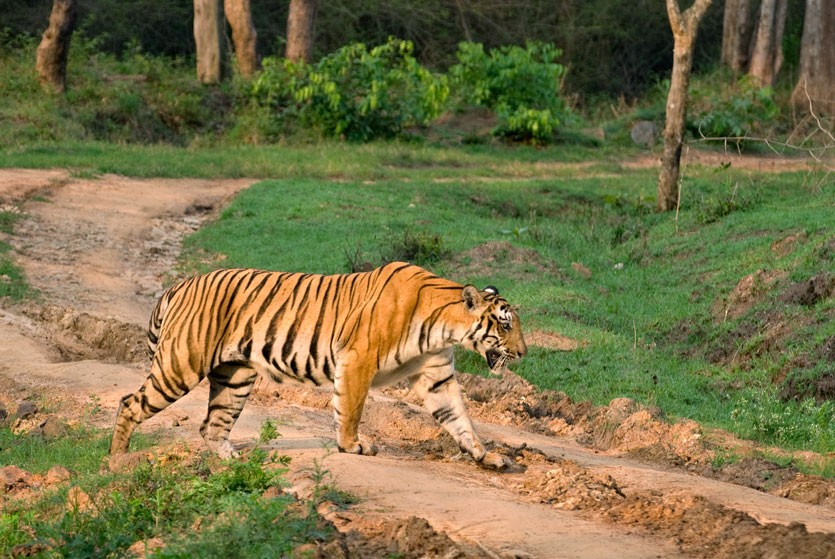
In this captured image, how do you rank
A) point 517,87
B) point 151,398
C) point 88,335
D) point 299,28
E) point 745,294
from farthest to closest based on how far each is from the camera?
point 299,28 < point 517,87 < point 745,294 < point 88,335 < point 151,398

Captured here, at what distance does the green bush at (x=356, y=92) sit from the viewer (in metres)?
22.7

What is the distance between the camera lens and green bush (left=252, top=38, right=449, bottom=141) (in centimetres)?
2267

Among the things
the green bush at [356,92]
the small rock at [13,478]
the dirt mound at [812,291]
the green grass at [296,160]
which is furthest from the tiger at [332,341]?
the green bush at [356,92]

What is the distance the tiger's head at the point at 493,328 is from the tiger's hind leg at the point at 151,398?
60.2 inches

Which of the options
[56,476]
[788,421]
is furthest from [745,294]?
[56,476]

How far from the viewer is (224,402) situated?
23.3 feet

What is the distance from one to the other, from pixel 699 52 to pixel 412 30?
7.84 m

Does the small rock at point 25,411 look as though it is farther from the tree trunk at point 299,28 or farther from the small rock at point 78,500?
the tree trunk at point 299,28

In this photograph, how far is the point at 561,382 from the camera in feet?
31.5

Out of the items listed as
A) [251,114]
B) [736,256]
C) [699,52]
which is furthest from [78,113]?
[699,52]

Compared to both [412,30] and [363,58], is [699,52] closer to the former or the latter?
[412,30]

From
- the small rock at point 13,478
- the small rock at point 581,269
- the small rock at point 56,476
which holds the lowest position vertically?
the small rock at point 581,269

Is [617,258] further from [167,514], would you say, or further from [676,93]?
[167,514]

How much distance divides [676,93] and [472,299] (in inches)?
408
